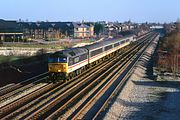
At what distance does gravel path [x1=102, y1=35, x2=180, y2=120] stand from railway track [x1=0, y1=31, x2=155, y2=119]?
3.41m

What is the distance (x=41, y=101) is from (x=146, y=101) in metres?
7.21

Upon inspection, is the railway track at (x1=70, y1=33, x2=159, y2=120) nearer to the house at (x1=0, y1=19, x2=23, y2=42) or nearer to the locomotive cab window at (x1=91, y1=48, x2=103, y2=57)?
the locomotive cab window at (x1=91, y1=48, x2=103, y2=57)

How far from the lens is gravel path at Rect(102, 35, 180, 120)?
20938mm

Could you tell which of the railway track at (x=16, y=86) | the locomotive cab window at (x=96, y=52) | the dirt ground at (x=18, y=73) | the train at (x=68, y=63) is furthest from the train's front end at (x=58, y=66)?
the locomotive cab window at (x=96, y=52)

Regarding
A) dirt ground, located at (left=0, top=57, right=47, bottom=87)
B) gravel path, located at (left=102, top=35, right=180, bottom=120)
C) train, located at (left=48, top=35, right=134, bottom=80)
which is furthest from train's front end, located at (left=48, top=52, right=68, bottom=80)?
gravel path, located at (left=102, top=35, right=180, bottom=120)

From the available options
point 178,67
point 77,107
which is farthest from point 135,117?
point 178,67

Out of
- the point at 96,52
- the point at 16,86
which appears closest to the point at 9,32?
the point at 96,52

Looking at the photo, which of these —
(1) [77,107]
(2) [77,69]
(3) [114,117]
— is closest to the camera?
(3) [114,117]

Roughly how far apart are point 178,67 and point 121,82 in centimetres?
1608

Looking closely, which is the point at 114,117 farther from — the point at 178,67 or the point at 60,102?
the point at 178,67

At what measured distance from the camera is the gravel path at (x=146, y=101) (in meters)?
20.9

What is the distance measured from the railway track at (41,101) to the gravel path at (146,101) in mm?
3406

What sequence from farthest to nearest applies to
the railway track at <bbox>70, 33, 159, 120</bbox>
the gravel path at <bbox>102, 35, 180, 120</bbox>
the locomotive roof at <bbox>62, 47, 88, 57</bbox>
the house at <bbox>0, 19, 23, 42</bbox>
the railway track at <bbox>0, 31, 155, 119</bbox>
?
the house at <bbox>0, 19, 23, 42</bbox> → the locomotive roof at <bbox>62, 47, 88, 57</bbox> → the gravel path at <bbox>102, 35, 180, 120</bbox> → the railway track at <bbox>70, 33, 159, 120</bbox> → the railway track at <bbox>0, 31, 155, 119</bbox>

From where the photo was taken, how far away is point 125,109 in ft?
73.6
